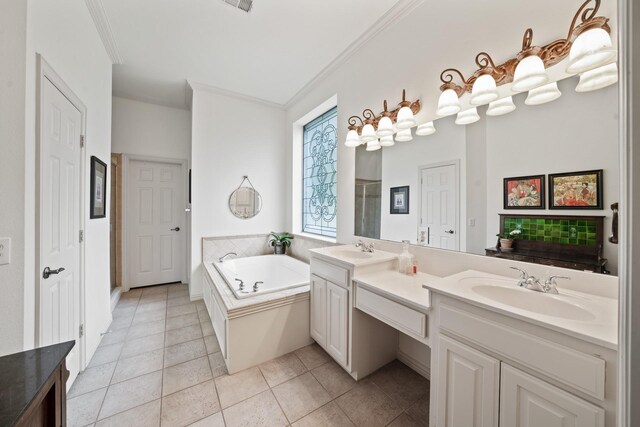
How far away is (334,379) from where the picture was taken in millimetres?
A: 1811

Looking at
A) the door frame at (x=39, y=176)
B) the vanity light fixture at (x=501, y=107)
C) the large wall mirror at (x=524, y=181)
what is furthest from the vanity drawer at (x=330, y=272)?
the door frame at (x=39, y=176)

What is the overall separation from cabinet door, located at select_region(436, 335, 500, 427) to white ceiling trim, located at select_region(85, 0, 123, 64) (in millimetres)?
3448

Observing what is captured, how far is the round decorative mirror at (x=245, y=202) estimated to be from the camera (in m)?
3.59

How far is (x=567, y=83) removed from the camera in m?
1.19

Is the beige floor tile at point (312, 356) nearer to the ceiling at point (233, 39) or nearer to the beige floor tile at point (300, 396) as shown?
the beige floor tile at point (300, 396)

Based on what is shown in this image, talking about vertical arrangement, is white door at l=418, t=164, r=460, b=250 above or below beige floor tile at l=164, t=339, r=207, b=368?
above

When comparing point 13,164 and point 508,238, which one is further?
point 508,238

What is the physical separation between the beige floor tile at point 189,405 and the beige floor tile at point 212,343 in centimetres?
43

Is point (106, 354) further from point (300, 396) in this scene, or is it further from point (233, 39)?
point (233, 39)

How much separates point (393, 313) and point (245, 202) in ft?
9.31

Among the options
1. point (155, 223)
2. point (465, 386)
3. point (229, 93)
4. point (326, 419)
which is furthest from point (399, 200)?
point (155, 223)

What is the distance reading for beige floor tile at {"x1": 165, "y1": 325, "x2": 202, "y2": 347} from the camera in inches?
91.0

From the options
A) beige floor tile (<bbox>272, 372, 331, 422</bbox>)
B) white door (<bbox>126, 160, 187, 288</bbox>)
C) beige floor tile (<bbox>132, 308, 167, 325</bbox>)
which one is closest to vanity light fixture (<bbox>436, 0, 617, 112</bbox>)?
beige floor tile (<bbox>272, 372, 331, 422</bbox>)

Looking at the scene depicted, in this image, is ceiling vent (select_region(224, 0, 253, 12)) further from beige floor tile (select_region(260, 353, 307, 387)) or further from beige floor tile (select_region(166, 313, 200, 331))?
beige floor tile (select_region(166, 313, 200, 331))
